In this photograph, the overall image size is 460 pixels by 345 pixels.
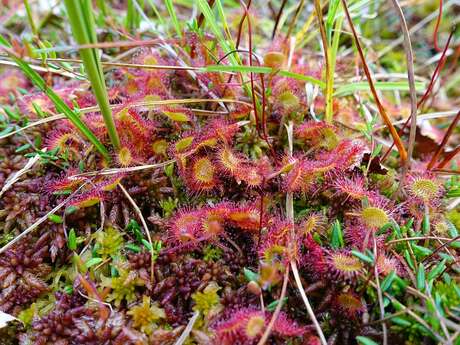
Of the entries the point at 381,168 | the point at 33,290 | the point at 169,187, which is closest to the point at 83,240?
the point at 33,290

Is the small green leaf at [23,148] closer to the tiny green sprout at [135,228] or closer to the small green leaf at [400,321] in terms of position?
the tiny green sprout at [135,228]

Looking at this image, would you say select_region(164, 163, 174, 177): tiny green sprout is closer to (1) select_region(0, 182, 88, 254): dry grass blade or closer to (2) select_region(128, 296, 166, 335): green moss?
(1) select_region(0, 182, 88, 254): dry grass blade

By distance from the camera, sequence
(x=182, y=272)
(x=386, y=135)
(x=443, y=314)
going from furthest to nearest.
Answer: (x=386, y=135) < (x=182, y=272) < (x=443, y=314)

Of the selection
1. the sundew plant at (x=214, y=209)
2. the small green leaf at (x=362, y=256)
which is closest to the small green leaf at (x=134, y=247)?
the sundew plant at (x=214, y=209)

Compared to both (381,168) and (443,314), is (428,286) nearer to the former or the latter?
(443,314)

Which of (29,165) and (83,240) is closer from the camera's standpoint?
(83,240)

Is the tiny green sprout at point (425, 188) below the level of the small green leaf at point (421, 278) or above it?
above

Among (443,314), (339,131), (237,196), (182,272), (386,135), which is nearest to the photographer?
(443,314)

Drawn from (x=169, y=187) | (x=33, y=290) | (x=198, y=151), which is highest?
(x=198, y=151)
